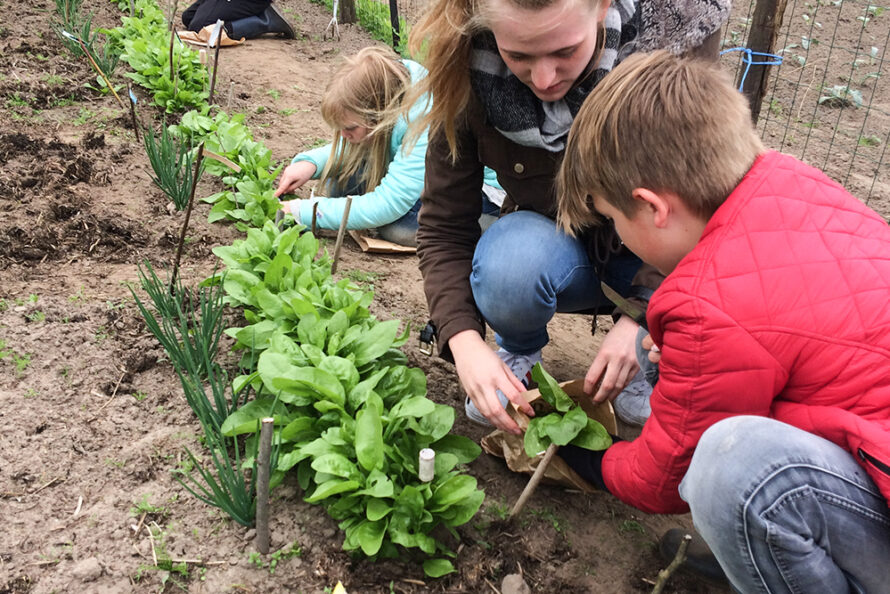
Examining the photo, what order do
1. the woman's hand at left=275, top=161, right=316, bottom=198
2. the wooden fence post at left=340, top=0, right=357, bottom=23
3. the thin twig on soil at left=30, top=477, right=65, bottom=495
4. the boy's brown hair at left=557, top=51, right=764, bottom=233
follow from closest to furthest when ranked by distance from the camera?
the boy's brown hair at left=557, top=51, right=764, bottom=233 < the thin twig on soil at left=30, top=477, right=65, bottom=495 < the woman's hand at left=275, top=161, right=316, bottom=198 < the wooden fence post at left=340, top=0, right=357, bottom=23

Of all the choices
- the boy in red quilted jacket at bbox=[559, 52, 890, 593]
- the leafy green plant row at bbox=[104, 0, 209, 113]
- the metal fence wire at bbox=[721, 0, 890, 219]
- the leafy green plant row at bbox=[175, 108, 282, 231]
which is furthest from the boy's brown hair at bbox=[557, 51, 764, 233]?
the leafy green plant row at bbox=[104, 0, 209, 113]

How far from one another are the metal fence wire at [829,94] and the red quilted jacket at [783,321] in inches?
85.5

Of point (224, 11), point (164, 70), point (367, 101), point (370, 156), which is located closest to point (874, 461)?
point (367, 101)

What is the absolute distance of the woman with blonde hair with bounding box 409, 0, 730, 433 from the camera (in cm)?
158

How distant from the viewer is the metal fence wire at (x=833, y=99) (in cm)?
433

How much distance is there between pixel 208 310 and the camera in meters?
1.89

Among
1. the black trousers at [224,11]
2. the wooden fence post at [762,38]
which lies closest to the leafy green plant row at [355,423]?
the wooden fence post at [762,38]

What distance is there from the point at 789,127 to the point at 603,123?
416cm

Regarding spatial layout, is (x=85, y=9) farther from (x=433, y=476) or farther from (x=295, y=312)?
(x=433, y=476)

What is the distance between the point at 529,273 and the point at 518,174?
287mm

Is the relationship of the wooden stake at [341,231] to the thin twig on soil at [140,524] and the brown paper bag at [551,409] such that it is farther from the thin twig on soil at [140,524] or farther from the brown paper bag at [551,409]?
the thin twig on soil at [140,524]

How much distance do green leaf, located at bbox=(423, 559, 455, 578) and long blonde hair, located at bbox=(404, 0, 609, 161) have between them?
3.22 feet

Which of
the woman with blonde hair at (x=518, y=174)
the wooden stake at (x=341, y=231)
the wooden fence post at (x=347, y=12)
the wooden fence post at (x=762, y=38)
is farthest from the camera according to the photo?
the wooden fence post at (x=347, y=12)

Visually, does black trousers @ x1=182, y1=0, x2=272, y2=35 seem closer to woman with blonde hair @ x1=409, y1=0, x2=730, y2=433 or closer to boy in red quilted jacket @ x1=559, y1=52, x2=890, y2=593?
woman with blonde hair @ x1=409, y1=0, x2=730, y2=433
